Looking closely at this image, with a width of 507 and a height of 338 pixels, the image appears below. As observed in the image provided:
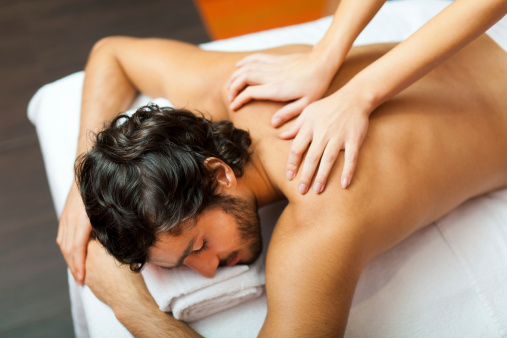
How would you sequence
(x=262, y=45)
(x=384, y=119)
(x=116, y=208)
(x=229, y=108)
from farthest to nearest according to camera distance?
(x=262, y=45) < (x=229, y=108) < (x=384, y=119) < (x=116, y=208)

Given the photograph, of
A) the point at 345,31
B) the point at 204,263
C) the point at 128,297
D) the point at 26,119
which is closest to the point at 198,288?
the point at 204,263

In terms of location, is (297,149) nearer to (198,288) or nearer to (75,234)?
(198,288)

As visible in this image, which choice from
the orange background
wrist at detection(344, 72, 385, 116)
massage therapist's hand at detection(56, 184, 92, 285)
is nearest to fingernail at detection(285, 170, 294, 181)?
wrist at detection(344, 72, 385, 116)

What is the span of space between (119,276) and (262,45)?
0.92 meters

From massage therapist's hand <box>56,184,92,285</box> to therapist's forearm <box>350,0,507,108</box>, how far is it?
753mm

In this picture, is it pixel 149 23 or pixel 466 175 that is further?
pixel 149 23

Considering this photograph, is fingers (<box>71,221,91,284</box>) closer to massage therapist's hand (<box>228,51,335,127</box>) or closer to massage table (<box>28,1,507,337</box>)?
massage table (<box>28,1,507,337</box>)

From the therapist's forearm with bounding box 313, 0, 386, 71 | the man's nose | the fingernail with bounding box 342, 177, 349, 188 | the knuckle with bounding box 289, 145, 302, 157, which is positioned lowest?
the man's nose

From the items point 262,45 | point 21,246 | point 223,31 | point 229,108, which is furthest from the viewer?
point 223,31

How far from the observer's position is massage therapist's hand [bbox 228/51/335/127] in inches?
42.8

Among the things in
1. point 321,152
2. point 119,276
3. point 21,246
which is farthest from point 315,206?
point 21,246

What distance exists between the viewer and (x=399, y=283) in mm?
1122

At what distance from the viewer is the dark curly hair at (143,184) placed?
91 cm

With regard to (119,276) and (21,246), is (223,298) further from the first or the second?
(21,246)
